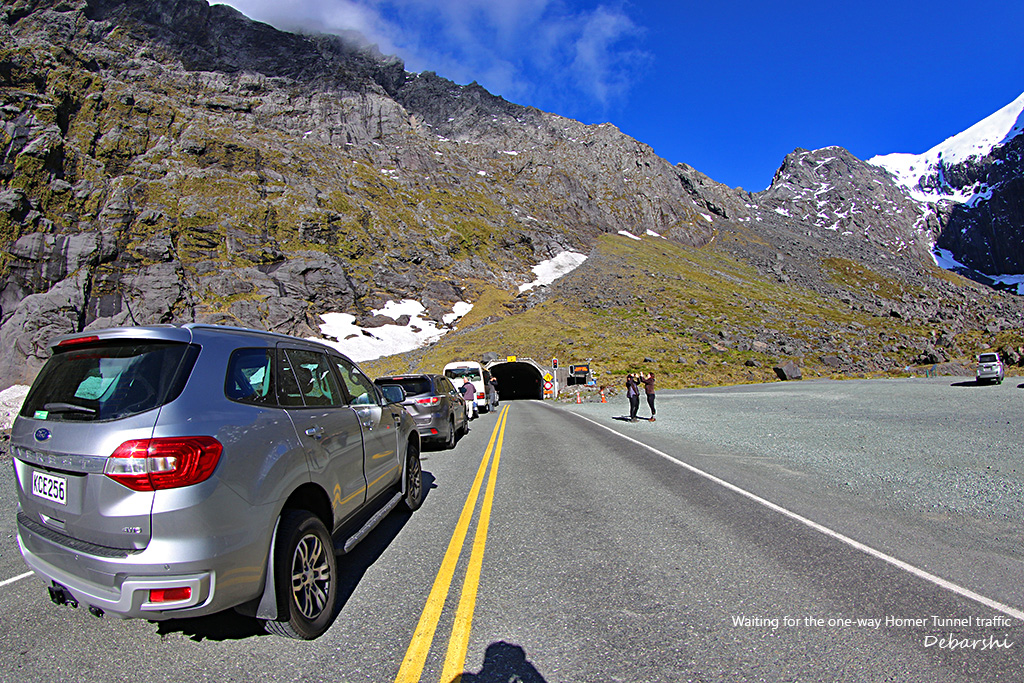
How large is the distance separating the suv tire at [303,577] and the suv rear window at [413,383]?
870 centimetres

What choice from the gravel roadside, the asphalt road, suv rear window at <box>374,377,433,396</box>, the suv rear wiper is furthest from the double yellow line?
suv rear window at <box>374,377,433,396</box>

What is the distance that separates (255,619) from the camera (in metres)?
3.38

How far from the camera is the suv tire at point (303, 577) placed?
295cm

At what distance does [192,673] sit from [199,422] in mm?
1544

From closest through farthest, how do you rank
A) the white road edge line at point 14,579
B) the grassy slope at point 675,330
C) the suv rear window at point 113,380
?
1. the suv rear window at point 113,380
2. the white road edge line at point 14,579
3. the grassy slope at point 675,330

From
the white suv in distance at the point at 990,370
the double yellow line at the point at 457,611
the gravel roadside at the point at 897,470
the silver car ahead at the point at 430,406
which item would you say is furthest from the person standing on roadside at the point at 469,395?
the white suv in distance at the point at 990,370

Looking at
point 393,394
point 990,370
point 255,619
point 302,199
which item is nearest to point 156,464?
point 255,619

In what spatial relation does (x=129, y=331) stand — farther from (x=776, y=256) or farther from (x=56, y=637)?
(x=776, y=256)

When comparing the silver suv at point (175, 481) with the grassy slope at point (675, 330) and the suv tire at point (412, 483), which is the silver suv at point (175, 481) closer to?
the suv tire at point (412, 483)

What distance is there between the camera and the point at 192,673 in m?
2.83

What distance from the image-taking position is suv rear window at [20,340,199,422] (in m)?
2.75

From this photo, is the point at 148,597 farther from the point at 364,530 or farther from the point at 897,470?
the point at 897,470

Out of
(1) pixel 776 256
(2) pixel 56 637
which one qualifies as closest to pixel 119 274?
(2) pixel 56 637

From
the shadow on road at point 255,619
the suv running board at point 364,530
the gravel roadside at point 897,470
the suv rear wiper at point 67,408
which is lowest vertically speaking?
the gravel roadside at point 897,470
